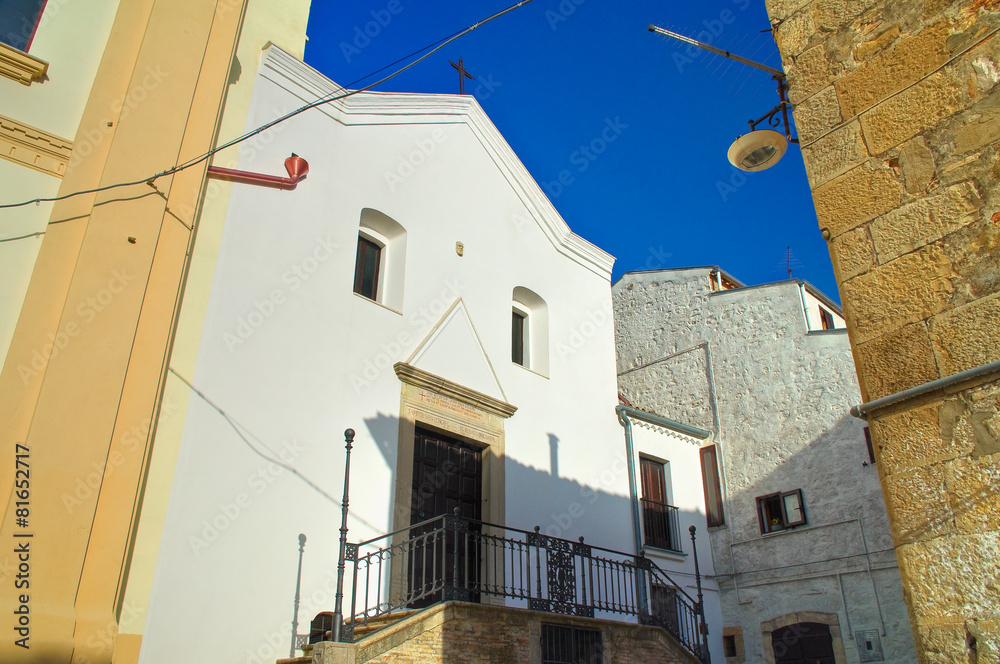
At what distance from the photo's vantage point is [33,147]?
7.16 meters

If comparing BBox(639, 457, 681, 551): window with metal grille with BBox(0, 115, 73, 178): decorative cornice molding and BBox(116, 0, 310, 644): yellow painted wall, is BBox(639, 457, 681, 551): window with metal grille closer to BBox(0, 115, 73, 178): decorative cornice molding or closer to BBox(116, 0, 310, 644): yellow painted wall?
BBox(116, 0, 310, 644): yellow painted wall

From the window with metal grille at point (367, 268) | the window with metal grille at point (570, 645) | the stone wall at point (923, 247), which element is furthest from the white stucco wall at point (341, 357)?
the stone wall at point (923, 247)

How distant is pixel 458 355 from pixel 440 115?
4.09 m

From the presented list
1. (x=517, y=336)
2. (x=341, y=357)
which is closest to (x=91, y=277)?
(x=341, y=357)

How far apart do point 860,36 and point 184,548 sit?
6.95 meters

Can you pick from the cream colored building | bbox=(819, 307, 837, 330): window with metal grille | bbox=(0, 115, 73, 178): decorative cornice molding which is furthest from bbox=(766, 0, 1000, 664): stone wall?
bbox=(819, 307, 837, 330): window with metal grille

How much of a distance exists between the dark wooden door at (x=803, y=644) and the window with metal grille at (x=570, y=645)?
5701 millimetres

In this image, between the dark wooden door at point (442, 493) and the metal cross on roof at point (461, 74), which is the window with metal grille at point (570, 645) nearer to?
the dark wooden door at point (442, 493)

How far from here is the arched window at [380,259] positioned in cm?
1056

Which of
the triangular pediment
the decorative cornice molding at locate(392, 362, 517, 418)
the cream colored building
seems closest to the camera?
the cream colored building

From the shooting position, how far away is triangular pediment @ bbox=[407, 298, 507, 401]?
1049cm

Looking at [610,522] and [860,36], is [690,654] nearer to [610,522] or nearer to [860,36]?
[610,522]

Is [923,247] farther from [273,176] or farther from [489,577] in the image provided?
[489,577]

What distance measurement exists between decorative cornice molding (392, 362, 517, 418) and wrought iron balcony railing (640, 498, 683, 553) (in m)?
3.55
